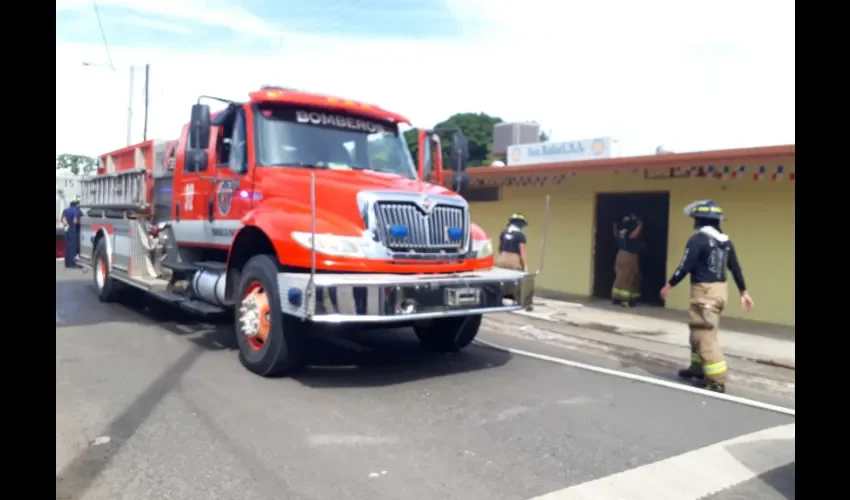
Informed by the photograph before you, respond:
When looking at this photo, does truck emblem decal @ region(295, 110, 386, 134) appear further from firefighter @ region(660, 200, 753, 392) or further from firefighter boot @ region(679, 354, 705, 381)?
firefighter boot @ region(679, 354, 705, 381)

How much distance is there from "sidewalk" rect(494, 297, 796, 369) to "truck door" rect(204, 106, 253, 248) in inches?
201

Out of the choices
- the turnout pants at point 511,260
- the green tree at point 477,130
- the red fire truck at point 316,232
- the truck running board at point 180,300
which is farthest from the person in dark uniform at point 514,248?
the green tree at point 477,130

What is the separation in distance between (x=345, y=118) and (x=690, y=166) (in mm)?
6536

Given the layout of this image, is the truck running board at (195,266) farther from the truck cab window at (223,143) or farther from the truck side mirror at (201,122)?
the truck side mirror at (201,122)

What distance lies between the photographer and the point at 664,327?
1023cm

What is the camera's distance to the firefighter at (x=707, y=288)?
6.28 meters

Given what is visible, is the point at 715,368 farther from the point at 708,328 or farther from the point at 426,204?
the point at 426,204

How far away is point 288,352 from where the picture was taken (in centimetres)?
577

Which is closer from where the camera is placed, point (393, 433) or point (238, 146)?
point (393, 433)

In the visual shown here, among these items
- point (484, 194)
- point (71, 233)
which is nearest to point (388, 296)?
point (484, 194)

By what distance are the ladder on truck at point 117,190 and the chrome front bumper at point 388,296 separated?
462cm

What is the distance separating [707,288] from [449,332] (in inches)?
100

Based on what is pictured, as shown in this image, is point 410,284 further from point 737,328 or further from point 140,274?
point 737,328
